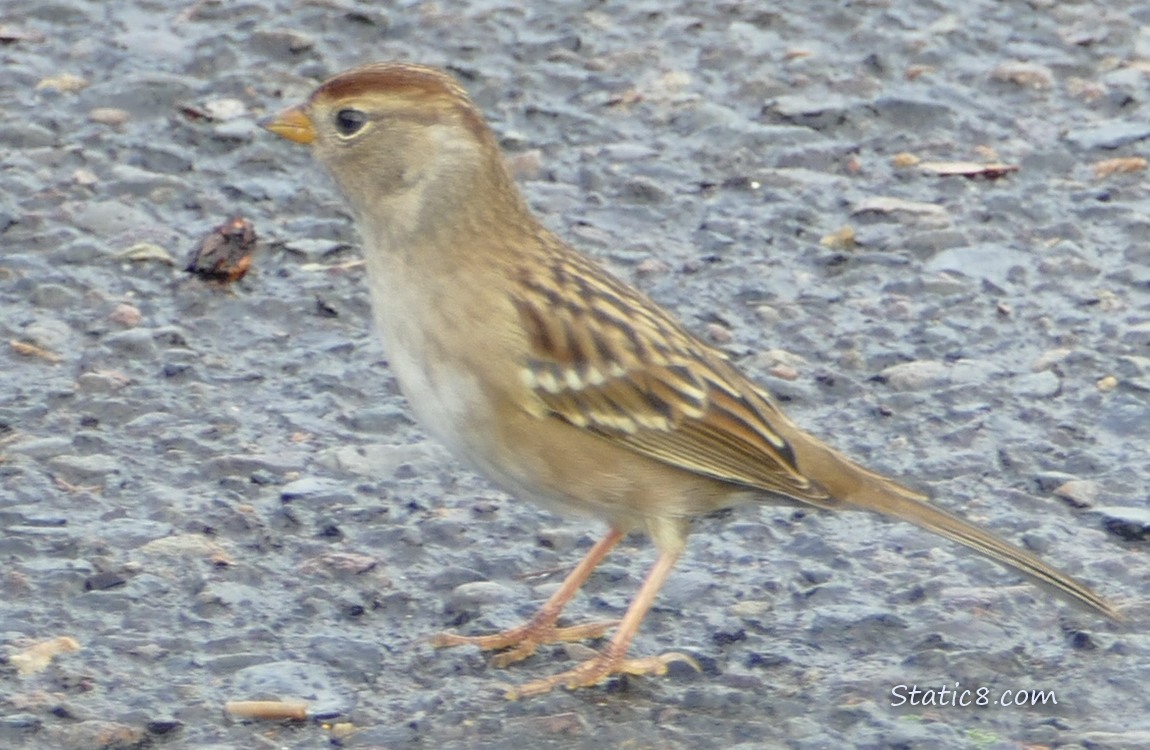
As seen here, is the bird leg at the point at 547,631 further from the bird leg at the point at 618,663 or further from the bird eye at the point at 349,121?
the bird eye at the point at 349,121

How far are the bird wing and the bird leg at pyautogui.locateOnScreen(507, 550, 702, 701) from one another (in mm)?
350

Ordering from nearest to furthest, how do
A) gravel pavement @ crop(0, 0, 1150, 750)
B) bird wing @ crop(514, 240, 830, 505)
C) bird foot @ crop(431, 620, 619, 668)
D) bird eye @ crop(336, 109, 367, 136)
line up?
gravel pavement @ crop(0, 0, 1150, 750), bird foot @ crop(431, 620, 619, 668), bird wing @ crop(514, 240, 830, 505), bird eye @ crop(336, 109, 367, 136)

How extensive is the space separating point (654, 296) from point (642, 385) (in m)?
1.45

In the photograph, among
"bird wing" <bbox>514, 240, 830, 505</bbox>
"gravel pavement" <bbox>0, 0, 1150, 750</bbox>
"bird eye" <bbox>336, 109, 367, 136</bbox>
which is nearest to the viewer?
"gravel pavement" <bbox>0, 0, 1150, 750</bbox>

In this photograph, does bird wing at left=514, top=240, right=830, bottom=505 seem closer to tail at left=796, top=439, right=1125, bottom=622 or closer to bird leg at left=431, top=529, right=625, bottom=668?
tail at left=796, top=439, right=1125, bottom=622

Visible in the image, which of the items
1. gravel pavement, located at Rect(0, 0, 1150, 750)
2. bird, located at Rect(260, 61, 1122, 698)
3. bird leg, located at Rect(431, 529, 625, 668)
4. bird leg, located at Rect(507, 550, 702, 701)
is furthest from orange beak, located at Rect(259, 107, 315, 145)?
bird leg, located at Rect(507, 550, 702, 701)

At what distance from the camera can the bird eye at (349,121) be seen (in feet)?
17.7

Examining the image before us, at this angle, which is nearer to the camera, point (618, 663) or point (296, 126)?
point (618, 663)

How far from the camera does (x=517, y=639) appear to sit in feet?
16.6

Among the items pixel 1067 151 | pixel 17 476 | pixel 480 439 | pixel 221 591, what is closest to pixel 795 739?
pixel 480 439

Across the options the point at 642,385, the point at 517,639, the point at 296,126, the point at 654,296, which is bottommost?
the point at 517,639

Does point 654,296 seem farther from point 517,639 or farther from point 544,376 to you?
point 517,639

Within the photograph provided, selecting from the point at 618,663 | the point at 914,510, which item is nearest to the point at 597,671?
the point at 618,663

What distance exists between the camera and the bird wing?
5129 millimetres
